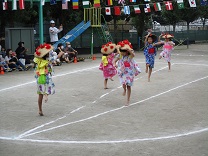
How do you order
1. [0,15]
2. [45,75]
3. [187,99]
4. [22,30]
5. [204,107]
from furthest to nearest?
[0,15], [22,30], [187,99], [204,107], [45,75]

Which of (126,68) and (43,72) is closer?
(43,72)

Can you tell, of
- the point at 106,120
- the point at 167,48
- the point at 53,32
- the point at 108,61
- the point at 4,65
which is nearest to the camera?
the point at 106,120

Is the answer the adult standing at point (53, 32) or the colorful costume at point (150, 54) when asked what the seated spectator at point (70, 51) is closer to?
the adult standing at point (53, 32)

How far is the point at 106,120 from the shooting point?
9430 mm

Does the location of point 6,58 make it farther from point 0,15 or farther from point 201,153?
point 201,153

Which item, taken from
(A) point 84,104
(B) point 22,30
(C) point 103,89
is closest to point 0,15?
(B) point 22,30

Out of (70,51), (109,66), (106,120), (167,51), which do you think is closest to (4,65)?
(70,51)

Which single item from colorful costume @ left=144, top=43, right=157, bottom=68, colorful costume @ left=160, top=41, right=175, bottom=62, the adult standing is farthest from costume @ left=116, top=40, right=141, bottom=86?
the adult standing

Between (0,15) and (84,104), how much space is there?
696 inches

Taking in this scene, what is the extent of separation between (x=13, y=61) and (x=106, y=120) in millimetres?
11709

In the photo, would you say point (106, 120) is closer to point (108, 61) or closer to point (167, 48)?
point (108, 61)

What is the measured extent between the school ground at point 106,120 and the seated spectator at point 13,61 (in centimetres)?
411

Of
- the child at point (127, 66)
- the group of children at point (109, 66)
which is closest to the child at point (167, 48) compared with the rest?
the group of children at point (109, 66)

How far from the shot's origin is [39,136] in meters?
8.12
